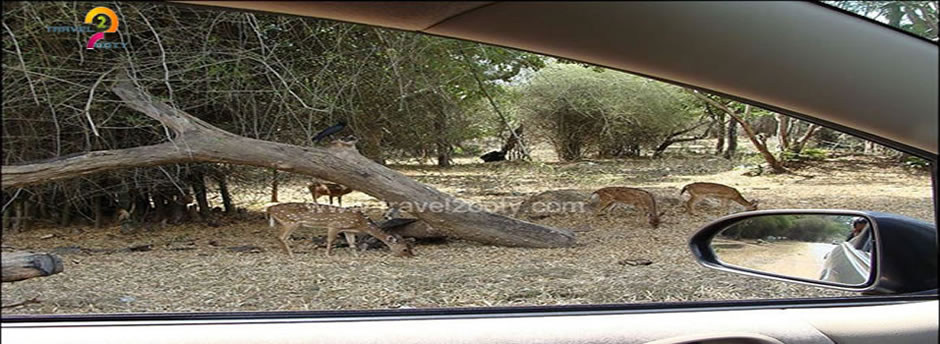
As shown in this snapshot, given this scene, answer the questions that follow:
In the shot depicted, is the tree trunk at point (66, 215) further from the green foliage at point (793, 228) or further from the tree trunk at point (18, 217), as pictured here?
the green foliage at point (793, 228)

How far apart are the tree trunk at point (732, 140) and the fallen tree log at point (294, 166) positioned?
3.92ft

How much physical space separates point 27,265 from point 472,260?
6.93 feet

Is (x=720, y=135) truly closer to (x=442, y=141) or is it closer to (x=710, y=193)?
(x=710, y=193)

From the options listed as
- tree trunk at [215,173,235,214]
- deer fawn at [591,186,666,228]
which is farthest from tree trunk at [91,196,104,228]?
deer fawn at [591,186,666,228]

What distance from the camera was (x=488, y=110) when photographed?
146 inches

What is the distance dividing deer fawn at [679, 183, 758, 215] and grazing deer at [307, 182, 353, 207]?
217cm

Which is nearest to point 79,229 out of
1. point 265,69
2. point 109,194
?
point 109,194

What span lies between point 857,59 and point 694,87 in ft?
0.44

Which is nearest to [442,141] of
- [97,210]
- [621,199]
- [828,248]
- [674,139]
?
[621,199]

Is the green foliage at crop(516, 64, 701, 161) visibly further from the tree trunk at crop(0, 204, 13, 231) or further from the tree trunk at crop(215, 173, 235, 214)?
the tree trunk at crop(0, 204, 13, 231)

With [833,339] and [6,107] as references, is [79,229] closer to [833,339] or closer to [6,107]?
[6,107]

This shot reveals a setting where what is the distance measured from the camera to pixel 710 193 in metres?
3.84

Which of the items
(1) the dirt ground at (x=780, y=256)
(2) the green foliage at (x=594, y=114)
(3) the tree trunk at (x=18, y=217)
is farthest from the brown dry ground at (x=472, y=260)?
(1) the dirt ground at (x=780, y=256)

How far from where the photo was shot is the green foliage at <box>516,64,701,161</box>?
11.8 feet
